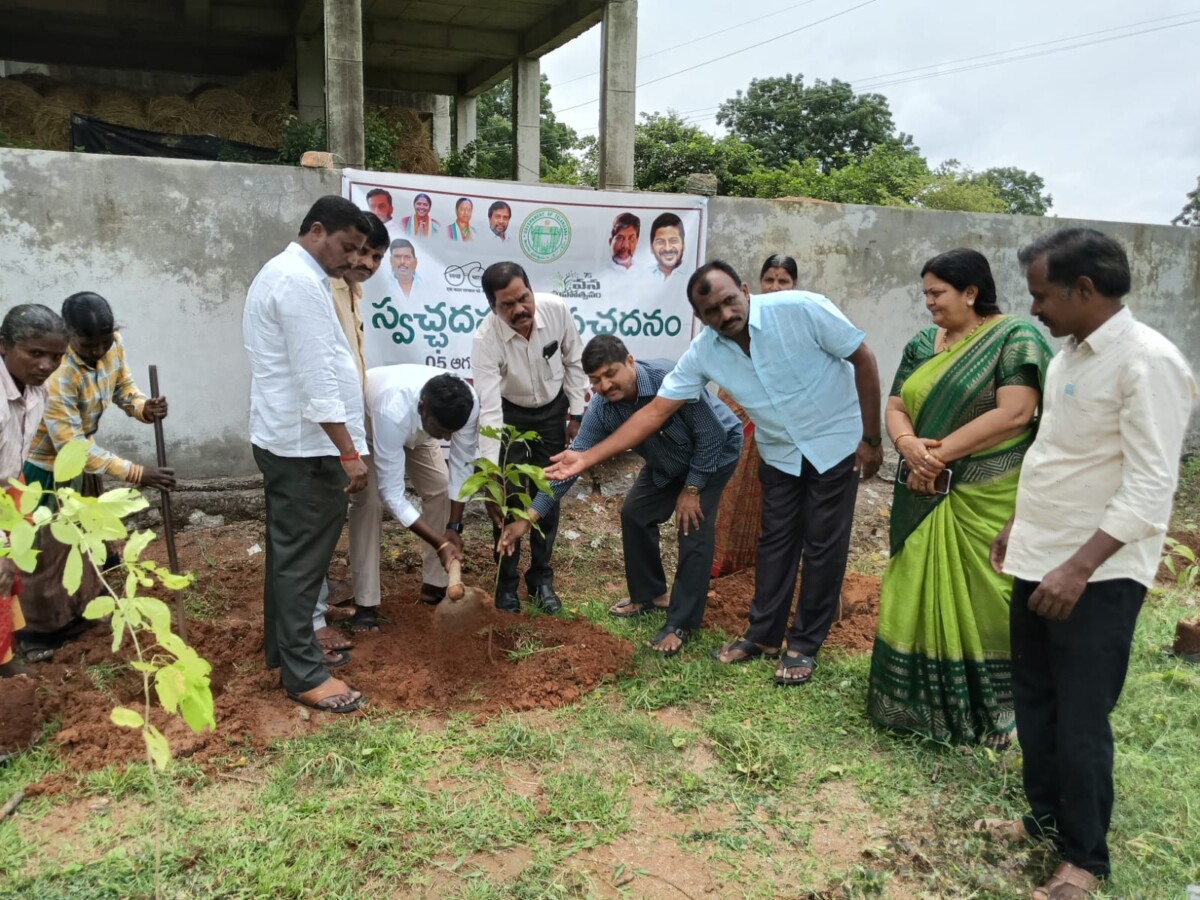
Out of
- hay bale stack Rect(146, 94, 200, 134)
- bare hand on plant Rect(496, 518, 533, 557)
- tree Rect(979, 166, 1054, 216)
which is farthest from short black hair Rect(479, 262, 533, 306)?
tree Rect(979, 166, 1054, 216)

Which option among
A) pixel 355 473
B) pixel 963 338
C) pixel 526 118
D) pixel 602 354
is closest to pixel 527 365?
pixel 602 354

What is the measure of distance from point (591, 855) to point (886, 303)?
5.06 meters

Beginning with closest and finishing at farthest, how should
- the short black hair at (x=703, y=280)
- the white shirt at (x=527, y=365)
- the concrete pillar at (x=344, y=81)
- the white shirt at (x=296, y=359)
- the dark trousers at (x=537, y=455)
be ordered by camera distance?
the white shirt at (x=296, y=359), the short black hair at (x=703, y=280), the white shirt at (x=527, y=365), the dark trousers at (x=537, y=455), the concrete pillar at (x=344, y=81)

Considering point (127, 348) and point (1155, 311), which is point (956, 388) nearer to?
point (127, 348)

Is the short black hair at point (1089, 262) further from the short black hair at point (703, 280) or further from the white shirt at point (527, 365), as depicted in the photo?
the white shirt at point (527, 365)

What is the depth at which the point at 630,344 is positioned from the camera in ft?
19.0

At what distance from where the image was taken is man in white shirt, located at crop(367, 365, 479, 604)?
141 inches

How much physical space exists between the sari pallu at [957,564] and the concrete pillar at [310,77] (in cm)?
940

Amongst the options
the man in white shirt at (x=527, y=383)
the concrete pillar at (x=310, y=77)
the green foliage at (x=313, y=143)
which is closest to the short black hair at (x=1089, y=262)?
the man in white shirt at (x=527, y=383)

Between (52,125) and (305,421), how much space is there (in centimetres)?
885

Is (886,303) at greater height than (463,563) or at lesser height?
greater

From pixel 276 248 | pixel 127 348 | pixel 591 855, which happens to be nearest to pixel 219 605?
pixel 127 348

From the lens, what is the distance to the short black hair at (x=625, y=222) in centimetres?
568

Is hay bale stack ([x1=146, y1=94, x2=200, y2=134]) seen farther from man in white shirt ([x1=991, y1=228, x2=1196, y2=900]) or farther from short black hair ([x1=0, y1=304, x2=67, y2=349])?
man in white shirt ([x1=991, y1=228, x2=1196, y2=900])
